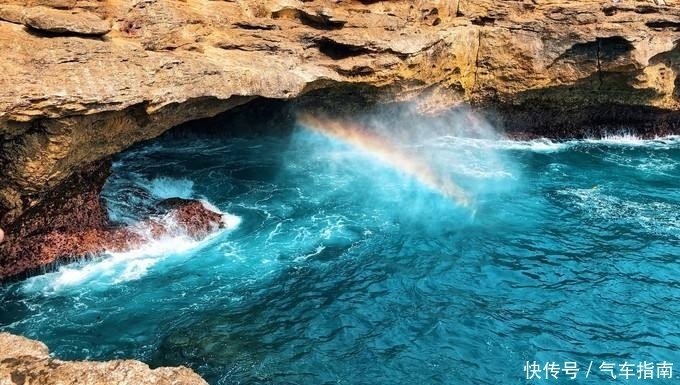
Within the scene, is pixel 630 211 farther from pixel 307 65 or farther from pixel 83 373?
pixel 83 373

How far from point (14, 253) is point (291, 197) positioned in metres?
9.53

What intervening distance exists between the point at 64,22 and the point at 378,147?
17.1m

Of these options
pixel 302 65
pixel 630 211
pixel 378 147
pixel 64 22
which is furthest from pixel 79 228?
pixel 630 211

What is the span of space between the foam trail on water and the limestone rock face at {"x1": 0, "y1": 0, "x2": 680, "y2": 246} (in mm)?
2063

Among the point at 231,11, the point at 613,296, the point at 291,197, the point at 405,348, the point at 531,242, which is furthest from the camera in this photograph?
the point at 291,197

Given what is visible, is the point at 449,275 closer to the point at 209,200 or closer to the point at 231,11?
the point at 209,200

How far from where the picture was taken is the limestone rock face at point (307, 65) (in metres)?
13.9

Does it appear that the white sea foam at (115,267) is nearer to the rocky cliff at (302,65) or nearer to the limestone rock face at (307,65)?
the rocky cliff at (302,65)

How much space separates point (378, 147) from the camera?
94.2 feet

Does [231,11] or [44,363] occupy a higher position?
→ [231,11]

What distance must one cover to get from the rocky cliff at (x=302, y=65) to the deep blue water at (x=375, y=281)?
144 inches

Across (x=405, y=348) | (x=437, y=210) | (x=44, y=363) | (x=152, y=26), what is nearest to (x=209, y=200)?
(x=152, y=26)

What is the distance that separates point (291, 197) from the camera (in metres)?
22.0

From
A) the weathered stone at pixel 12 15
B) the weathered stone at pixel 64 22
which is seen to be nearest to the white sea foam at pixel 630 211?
the weathered stone at pixel 64 22
